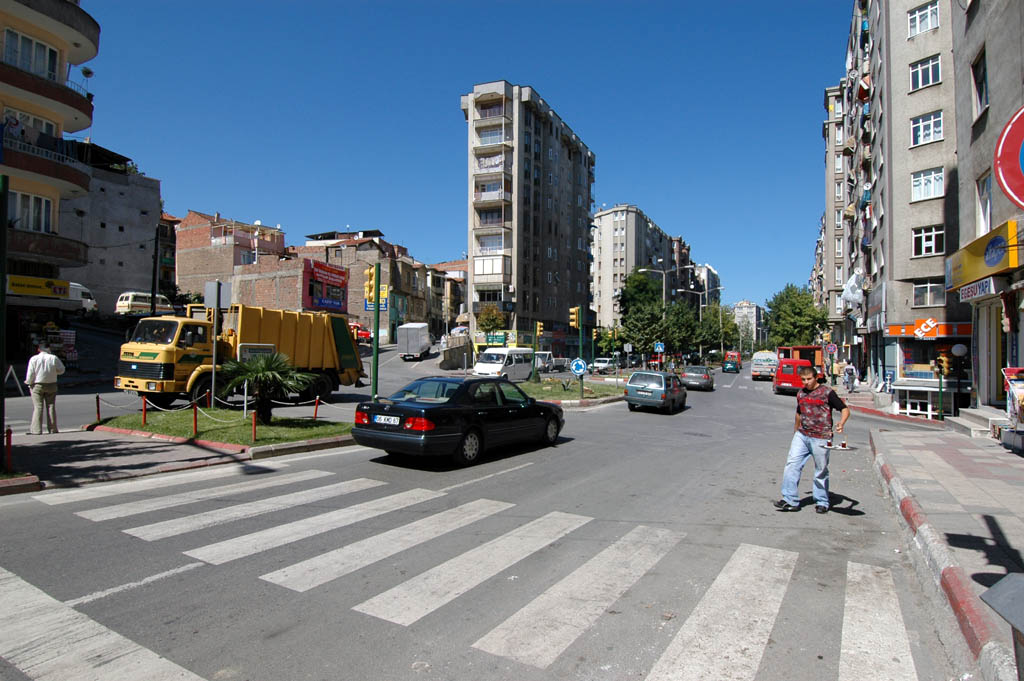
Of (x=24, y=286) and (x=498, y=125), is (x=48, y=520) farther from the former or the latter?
(x=498, y=125)

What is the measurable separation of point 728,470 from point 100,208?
52.7m

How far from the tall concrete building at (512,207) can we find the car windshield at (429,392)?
45.9 m

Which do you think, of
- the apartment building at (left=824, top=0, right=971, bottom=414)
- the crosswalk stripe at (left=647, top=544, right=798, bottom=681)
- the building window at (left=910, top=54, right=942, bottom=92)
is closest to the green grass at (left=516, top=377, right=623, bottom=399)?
the apartment building at (left=824, top=0, right=971, bottom=414)

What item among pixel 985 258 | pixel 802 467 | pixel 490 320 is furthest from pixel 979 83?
pixel 490 320

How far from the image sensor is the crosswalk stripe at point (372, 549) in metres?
4.75

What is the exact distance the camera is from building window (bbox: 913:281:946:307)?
27562mm

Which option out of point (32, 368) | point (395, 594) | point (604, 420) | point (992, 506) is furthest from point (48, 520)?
point (604, 420)

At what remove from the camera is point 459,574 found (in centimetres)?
491

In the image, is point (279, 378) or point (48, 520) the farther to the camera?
point (279, 378)

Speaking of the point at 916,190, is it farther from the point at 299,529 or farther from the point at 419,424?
the point at 299,529

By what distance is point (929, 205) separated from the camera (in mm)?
27547

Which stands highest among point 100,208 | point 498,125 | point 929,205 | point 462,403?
point 498,125

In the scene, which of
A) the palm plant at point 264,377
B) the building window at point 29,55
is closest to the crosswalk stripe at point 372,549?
the palm plant at point 264,377

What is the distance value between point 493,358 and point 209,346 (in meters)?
20.6
